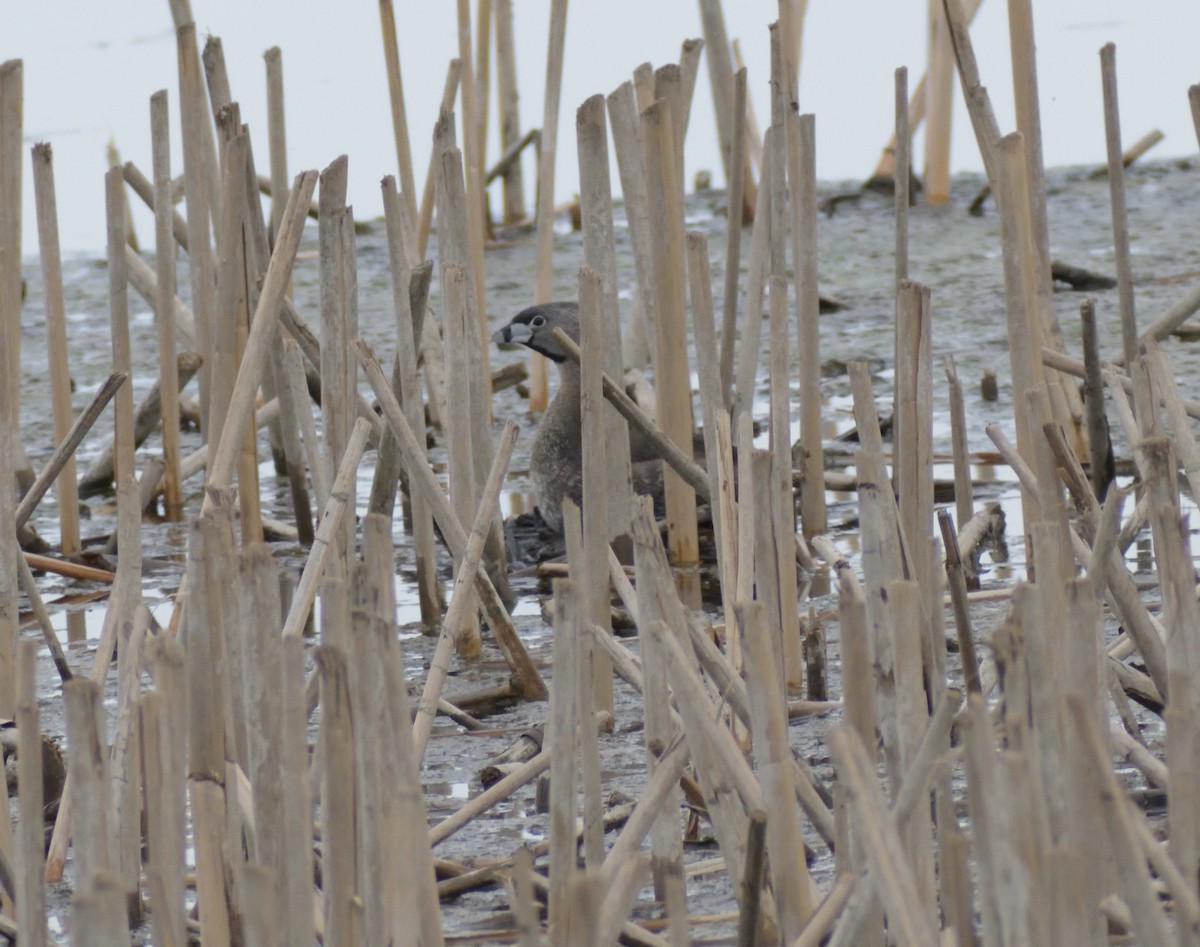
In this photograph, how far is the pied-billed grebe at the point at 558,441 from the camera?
5180 mm

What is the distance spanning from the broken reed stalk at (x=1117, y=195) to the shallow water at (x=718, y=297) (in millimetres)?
589

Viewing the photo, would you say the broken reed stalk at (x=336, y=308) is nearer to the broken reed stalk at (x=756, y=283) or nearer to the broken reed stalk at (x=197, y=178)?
the broken reed stalk at (x=197, y=178)

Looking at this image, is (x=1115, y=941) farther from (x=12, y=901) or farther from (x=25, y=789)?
(x=12, y=901)

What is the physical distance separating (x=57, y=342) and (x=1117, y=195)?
7.86 feet

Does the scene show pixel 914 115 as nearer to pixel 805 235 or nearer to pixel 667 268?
pixel 805 235

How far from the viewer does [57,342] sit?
4.29m

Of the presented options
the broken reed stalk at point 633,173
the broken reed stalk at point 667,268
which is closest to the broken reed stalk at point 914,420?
the broken reed stalk at point 667,268

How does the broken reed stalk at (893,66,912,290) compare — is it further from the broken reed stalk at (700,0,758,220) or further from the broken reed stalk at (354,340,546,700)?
the broken reed stalk at (700,0,758,220)

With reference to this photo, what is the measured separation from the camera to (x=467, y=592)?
290cm

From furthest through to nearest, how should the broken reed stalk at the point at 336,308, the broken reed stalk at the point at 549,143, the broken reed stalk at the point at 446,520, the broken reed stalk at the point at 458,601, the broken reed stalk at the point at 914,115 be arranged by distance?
the broken reed stalk at the point at 914,115 → the broken reed stalk at the point at 549,143 → the broken reed stalk at the point at 336,308 → the broken reed stalk at the point at 446,520 → the broken reed stalk at the point at 458,601

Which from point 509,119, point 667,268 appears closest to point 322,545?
point 667,268

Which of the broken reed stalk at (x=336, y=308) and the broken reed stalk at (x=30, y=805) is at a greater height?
the broken reed stalk at (x=336, y=308)

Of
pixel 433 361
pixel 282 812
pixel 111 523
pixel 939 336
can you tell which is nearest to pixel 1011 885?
pixel 282 812

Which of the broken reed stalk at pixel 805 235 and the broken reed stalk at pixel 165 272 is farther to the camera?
the broken reed stalk at pixel 165 272
